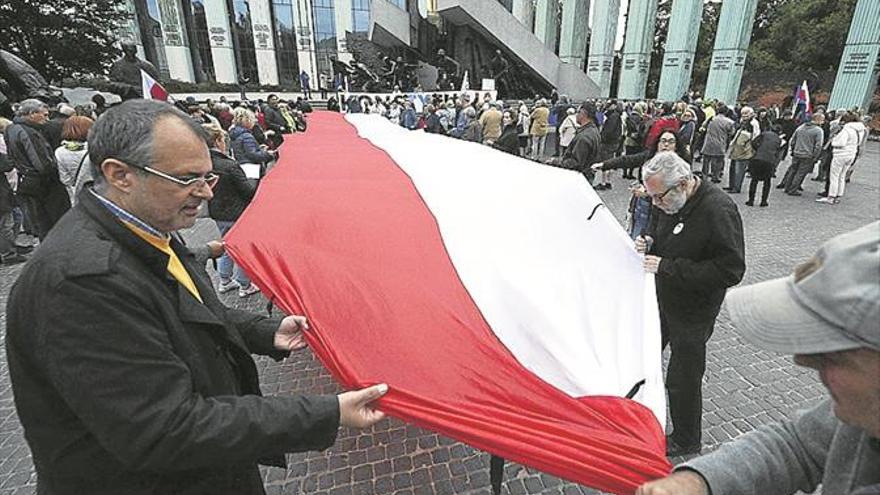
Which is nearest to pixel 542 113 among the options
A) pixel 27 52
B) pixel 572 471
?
pixel 572 471

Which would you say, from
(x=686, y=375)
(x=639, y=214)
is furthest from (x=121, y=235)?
(x=639, y=214)

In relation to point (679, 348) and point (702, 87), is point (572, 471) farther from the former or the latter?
point (702, 87)

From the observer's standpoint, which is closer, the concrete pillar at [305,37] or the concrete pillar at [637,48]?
the concrete pillar at [637,48]

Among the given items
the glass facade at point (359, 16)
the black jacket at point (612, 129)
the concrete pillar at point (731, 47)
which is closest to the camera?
the black jacket at point (612, 129)

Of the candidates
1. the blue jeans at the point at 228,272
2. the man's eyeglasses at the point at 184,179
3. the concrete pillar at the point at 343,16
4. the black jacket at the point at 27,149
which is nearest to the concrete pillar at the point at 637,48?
the concrete pillar at the point at 343,16

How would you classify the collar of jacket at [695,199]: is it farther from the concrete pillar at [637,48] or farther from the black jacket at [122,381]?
the concrete pillar at [637,48]

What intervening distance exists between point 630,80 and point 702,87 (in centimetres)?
1573

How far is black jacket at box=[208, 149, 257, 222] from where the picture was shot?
4.50 meters

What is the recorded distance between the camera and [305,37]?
123 ft

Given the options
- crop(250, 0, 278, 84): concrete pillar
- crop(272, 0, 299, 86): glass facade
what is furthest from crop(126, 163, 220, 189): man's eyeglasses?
crop(272, 0, 299, 86): glass facade

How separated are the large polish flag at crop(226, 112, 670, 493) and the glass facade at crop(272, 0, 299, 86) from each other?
37.9m

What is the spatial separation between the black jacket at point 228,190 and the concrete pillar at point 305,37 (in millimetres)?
36819

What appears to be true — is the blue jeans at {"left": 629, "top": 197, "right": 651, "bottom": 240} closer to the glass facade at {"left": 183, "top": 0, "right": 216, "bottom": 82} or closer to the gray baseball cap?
the gray baseball cap

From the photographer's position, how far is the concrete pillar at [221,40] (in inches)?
1248
